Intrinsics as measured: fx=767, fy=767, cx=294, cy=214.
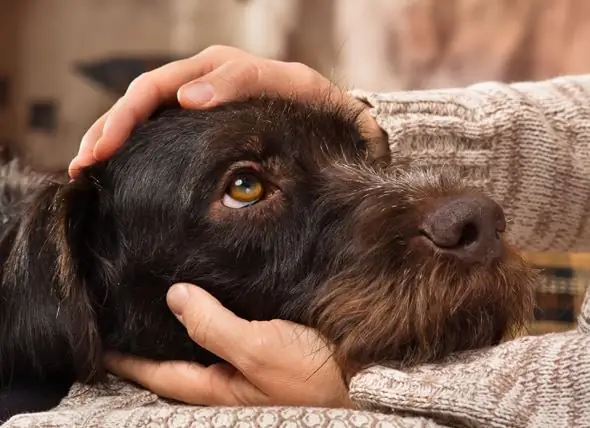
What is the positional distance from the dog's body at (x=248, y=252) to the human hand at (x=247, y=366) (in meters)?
0.05

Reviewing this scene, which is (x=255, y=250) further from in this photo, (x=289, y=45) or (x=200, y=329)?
(x=289, y=45)

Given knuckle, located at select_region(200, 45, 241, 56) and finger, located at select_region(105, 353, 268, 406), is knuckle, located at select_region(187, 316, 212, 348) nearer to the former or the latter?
finger, located at select_region(105, 353, 268, 406)

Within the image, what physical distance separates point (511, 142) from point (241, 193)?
2.64 ft

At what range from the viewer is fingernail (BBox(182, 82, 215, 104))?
180cm

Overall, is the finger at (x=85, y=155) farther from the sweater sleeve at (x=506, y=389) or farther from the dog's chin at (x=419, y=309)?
the sweater sleeve at (x=506, y=389)

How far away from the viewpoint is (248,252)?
1.66 meters

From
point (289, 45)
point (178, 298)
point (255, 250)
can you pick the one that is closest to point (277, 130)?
point (255, 250)

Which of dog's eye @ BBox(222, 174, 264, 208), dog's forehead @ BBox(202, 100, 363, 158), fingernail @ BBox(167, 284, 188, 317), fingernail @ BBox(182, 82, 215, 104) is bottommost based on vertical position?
fingernail @ BBox(167, 284, 188, 317)

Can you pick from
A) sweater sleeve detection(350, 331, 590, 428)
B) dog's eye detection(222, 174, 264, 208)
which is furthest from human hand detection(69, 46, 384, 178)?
sweater sleeve detection(350, 331, 590, 428)

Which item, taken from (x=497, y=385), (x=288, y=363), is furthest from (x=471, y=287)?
(x=288, y=363)

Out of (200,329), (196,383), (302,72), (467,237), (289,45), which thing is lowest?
(196,383)

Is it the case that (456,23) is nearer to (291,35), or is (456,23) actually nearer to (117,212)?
(291,35)

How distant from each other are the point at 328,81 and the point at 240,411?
46.3 inches

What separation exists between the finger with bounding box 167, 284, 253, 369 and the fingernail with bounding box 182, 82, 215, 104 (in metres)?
0.45
